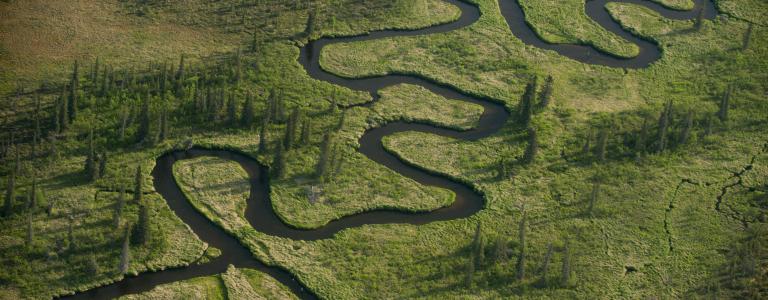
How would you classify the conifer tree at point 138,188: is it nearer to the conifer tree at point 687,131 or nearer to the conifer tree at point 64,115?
the conifer tree at point 64,115

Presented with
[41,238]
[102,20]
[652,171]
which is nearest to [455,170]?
[652,171]

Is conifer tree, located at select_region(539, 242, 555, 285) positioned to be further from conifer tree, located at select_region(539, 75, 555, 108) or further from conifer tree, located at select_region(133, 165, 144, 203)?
conifer tree, located at select_region(133, 165, 144, 203)

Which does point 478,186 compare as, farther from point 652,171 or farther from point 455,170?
point 652,171

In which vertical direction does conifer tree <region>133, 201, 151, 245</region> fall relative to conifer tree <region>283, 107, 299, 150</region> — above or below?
below

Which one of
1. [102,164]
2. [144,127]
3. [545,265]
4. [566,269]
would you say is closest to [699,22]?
[566,269]

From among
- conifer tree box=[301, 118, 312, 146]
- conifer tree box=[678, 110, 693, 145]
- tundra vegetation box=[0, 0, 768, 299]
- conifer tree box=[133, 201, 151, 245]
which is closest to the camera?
conifer tree box=[133, 201, 151, 245]

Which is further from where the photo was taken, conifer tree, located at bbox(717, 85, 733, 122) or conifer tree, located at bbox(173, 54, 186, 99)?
conifer tree, located at bbox(717, 85, 733, 122)

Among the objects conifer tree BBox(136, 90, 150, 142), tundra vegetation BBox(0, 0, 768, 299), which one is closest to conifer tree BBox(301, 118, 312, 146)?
tundra vegetation BBox(0, 0, 768, 299)
